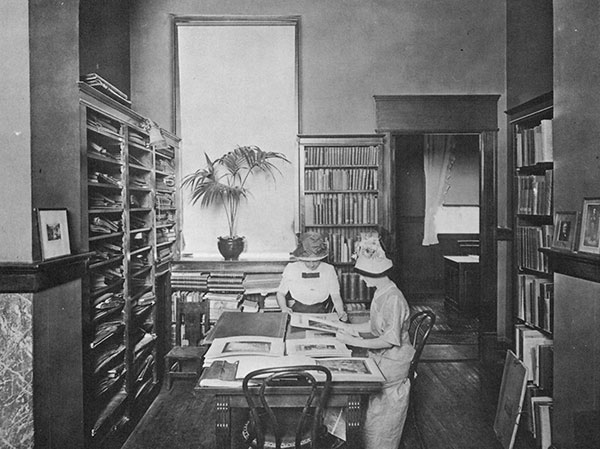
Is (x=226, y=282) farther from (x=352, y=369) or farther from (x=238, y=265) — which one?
(x=352, y=369)

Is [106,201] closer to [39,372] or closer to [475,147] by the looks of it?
[39,372]

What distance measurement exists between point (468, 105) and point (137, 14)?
3.62m

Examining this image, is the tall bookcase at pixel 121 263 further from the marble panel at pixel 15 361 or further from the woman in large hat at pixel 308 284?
the woman in large hat at pixel 308 284

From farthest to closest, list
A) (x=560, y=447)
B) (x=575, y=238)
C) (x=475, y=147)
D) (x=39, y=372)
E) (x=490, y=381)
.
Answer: (x=475, y=147) → (x=490, y=381) → (x=560, y=447) → (x=575, y=238) → (x=39, y=372)

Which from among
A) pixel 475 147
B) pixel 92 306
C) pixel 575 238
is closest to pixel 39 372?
pixel 92 306

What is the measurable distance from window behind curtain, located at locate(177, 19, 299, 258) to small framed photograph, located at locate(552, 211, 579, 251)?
121 inches

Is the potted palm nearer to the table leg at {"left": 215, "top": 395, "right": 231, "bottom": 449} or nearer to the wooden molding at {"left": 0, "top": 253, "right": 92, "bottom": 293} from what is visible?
the wooden molding at {"left": 0, "top": 253, "right": 92, "bottom": 293}

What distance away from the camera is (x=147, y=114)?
5699mm

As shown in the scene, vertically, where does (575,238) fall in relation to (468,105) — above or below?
below

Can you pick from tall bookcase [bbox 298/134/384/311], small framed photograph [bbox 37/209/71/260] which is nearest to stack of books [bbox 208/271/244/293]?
tall bookcase [bbox 298/134/384/311]

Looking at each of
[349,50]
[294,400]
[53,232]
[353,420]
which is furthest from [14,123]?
[349,50]

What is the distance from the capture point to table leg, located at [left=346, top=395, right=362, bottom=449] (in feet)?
8.16

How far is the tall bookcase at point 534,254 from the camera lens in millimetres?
3743

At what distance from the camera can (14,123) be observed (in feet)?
8.21
